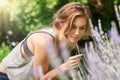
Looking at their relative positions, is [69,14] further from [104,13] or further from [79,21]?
[104,13]

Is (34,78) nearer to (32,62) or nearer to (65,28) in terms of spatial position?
(32,62)

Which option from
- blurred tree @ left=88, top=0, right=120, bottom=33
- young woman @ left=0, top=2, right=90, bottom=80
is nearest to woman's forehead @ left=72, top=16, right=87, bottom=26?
young woman @ left=0, top=2, right=90, bottom=80

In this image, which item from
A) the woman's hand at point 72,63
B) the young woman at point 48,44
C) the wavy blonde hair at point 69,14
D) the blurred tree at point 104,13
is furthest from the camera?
the blurred tree at point 104,13

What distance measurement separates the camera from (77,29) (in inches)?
155

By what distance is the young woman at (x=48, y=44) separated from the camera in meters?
3.86

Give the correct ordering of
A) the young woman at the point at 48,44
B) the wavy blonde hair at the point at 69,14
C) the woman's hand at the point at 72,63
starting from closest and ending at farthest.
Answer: the woman's hand at the point at 72,63 < the young woman at the point at 48,44 < the wavy blonde hair at the point at 69,14

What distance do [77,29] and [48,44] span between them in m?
0.27

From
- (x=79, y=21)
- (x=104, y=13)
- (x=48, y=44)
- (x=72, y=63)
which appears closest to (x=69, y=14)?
(x=79, y=21)

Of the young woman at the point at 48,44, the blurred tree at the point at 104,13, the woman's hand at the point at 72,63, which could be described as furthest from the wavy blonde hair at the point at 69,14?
the blurred tree at the point at 104,13

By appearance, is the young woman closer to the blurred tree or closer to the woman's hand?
the woman's hand

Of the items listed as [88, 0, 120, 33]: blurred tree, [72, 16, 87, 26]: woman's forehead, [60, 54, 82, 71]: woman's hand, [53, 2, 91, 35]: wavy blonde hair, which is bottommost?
[60, 54, 82, 71]: woman's hand

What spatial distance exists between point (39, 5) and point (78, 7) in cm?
377

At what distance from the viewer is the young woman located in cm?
386

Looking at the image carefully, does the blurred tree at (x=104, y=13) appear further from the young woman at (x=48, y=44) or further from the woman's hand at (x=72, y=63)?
the woman's hand at (x=72, y=63)
